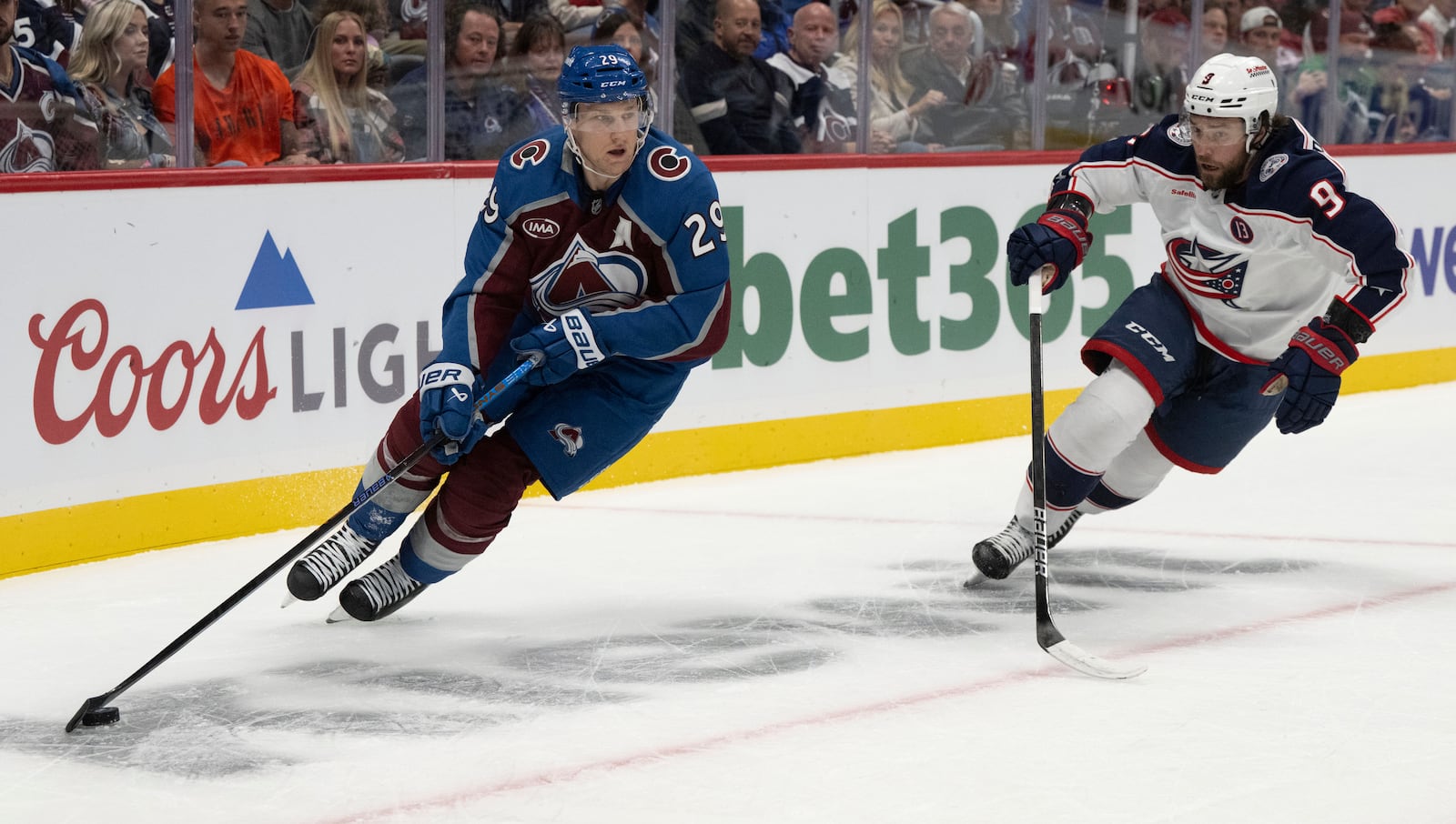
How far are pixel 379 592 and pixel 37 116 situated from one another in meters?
1.48

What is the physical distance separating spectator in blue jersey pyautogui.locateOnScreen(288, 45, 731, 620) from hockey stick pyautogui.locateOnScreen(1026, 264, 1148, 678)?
627 millimetres

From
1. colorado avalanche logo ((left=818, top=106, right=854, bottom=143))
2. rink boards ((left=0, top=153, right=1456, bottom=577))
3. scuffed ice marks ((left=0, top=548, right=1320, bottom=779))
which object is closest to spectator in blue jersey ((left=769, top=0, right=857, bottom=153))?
colorado avalanche logo ((left=818, top=106, right=854, bottom=143))

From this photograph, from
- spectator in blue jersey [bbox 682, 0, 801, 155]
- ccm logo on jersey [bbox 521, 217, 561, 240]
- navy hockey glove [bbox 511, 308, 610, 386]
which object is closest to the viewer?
navy hockey glove [bbox 511, 308, 610, 386]

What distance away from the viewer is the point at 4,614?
3.80 meters

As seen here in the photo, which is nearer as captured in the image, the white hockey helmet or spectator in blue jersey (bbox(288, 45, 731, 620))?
spectator in blue jersey (bbox(288, 45, 731, 620))

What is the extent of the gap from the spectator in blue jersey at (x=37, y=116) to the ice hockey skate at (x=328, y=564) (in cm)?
132

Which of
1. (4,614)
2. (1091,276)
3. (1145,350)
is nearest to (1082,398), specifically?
(1145,350)

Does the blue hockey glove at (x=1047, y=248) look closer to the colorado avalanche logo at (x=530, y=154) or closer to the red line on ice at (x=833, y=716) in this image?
the red line on ice at (x=833, y=716)

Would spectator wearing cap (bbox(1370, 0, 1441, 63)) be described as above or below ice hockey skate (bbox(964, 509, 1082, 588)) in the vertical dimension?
above

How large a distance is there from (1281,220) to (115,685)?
7.54 feet

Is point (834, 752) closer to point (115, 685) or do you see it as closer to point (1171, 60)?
point (115, 685)

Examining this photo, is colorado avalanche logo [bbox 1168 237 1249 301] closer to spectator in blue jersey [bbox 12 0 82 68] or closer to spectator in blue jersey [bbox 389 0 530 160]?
spectator in blue jersey [bbox 389 0 530 160]

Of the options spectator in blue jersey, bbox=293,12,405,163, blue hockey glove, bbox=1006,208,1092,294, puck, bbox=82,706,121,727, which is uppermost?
spectator in blue jersey, bbox=293,12,405,163

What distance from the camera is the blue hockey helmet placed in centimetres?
334
